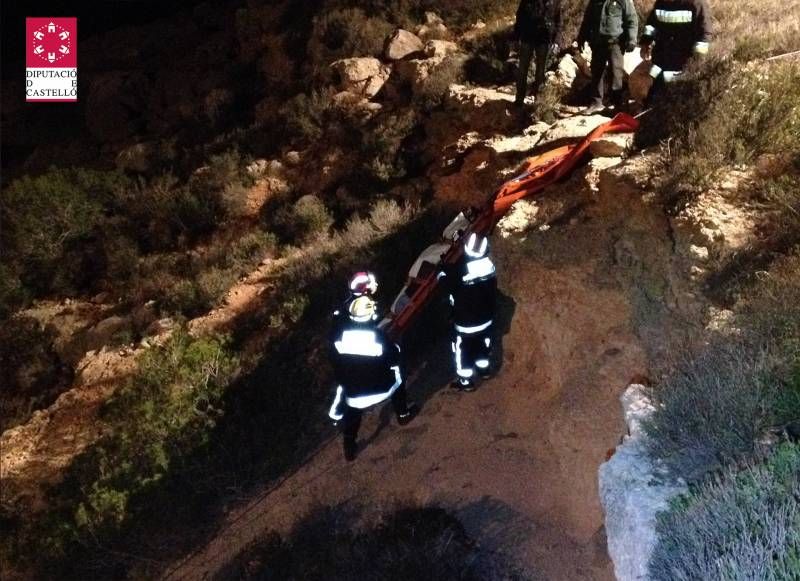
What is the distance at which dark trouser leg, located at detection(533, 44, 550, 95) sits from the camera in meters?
7.81

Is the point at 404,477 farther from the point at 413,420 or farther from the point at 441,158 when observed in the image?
the point at 441,158

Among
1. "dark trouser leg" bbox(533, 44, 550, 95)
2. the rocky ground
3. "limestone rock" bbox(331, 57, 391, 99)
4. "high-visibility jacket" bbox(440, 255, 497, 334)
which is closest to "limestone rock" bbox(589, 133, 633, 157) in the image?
the rocky ground

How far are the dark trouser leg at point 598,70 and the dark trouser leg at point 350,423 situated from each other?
16.2ft

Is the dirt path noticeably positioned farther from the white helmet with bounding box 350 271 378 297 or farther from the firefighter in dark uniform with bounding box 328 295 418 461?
the white helmet with bounding box 350 271 378 297

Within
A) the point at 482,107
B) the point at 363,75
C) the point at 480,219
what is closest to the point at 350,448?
the point at 480,219

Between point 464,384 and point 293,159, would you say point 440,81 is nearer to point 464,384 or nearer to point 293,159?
point 293,159

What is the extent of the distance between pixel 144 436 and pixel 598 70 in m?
6.85

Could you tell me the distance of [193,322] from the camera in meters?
8.55

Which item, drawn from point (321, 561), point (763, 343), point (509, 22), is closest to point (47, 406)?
point (321, 561)

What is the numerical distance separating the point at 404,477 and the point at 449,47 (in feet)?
24.0

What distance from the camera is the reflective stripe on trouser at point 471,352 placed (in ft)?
18.9

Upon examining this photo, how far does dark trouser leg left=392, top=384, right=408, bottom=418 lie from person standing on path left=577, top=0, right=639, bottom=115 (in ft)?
14.2

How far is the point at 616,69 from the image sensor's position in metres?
7.50

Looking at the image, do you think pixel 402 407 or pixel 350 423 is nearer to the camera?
pixel 350 423
